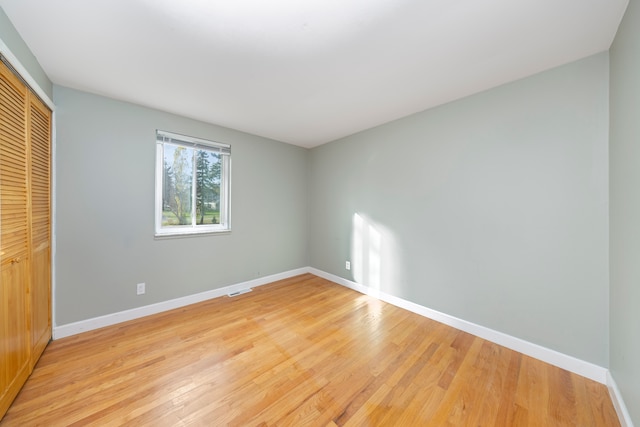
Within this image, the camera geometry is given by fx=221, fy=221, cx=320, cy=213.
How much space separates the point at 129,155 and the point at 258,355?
2.41m

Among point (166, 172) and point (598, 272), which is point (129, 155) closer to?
point (166, 172)

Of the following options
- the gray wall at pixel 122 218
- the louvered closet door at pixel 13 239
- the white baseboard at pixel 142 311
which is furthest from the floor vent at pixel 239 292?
the louvered closet door at pixel 13 239

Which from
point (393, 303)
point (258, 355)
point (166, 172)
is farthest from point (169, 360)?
point (393, 303)

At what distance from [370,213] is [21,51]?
329 cm

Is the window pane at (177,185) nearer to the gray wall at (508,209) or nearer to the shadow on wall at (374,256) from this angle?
the shadow on wall at (374,256)

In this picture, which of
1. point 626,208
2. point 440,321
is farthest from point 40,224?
point 626,208

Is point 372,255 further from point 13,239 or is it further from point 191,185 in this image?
point 13,239

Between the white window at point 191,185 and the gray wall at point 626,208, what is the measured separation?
3.51 m

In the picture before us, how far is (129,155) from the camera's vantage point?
2361mm

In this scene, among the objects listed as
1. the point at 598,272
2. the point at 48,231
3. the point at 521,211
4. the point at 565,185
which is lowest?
the point at 598,272

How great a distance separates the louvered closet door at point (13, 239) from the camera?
1.27m

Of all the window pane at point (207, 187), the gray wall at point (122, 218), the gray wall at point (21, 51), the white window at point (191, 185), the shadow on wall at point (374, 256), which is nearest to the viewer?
the gray wall at point (21, 51)

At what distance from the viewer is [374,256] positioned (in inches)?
119

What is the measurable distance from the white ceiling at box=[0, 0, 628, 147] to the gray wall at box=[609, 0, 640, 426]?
0.80 ft
